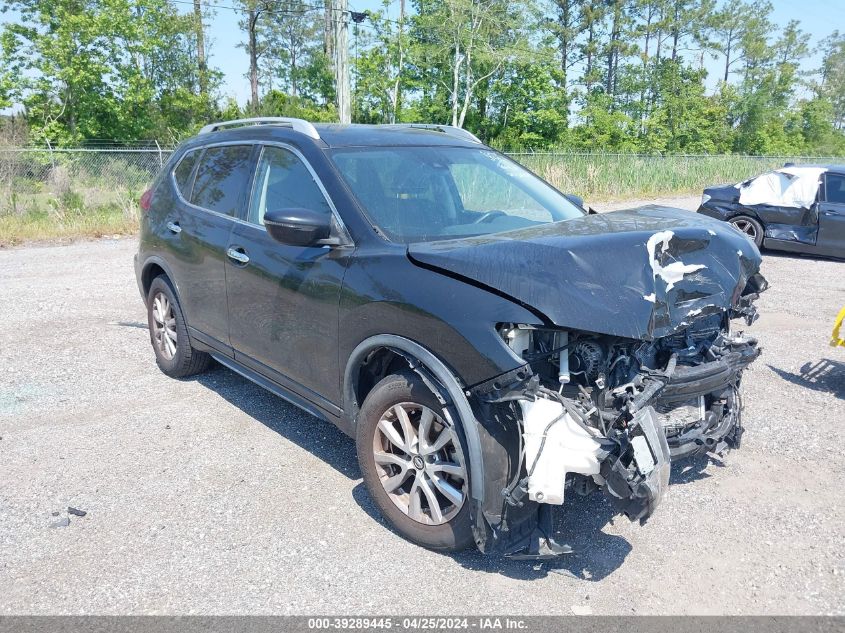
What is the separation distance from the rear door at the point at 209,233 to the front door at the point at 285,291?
15 cm

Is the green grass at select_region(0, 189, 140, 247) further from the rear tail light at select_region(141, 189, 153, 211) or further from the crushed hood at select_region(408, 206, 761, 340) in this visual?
the crushed hood at select_region(408, 206, 761, 340)

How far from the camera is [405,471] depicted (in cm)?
328

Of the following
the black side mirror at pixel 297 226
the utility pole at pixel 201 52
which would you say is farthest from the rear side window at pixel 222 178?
the utility pole at pixel 201 52

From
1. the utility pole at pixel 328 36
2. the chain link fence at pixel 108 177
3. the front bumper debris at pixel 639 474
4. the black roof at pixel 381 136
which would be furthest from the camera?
the utility pole at pixel 328 36

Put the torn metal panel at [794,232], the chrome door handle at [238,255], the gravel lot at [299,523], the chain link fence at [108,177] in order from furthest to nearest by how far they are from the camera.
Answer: the chain link fence at [108,177] → the torn metal panel at [794,232] → the chrome door handle at [238,255] → the gravel lot at [299,523]

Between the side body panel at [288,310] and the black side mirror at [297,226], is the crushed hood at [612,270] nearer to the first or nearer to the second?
the black side mirror at [297,226]

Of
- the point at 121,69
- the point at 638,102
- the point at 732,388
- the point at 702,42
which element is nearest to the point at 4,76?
the point at 121,69

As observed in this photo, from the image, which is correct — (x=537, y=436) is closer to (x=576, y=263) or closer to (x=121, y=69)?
(x=576, y=263)

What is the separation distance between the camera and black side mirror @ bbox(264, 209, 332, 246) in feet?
11.2

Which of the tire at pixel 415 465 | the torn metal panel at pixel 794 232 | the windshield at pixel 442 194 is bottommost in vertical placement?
the tire at pixel 415 465

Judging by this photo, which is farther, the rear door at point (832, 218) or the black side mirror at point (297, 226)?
the rear door at point (832, 218)

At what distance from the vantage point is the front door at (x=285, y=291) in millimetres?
3628

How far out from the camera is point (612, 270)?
2916 mm

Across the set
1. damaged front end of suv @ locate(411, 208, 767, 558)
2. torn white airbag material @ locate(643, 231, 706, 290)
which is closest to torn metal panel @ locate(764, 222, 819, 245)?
damaged front end of suv @ locate(411, 208, 767, 558)
